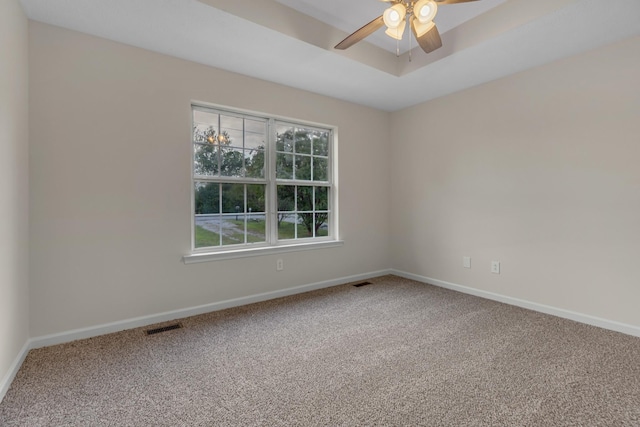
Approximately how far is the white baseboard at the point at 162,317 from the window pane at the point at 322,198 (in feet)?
3.04

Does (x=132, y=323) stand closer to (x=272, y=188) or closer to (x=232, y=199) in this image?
(x=232, y=199)

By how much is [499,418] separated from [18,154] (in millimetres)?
3174

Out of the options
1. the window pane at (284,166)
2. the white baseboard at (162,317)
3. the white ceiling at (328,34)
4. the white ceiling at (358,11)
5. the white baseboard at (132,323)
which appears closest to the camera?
the white baseboard at (132,323)

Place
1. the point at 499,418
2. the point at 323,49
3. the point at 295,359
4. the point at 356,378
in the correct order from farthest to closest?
the point at 323,49 < the point at 295,359 < the point at 356,378 < the point at 499,418

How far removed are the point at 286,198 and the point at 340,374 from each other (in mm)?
2128

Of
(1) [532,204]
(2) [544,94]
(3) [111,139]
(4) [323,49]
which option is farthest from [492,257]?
(3) [111,139]

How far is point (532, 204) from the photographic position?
3000mm

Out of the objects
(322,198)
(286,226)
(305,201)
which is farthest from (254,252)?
(322,198)

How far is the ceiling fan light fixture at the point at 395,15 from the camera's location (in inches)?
72.8

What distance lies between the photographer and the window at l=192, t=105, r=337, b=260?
3.04 m

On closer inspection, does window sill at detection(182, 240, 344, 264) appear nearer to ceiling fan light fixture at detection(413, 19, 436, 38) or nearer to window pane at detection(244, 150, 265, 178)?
window pane at detection(244, 150, 265, 178)

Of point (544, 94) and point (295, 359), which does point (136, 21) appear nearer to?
point (295, 359)

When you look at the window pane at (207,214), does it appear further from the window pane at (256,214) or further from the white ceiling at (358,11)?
the white ceiling at (358,11)

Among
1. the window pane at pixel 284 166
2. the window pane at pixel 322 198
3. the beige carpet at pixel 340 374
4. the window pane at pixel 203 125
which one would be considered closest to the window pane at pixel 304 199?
the window pane at pixel 322 198
